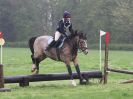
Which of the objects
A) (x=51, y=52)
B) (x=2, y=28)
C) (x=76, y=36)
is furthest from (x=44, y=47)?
(x=2, y=28)

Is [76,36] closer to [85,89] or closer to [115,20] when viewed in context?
[85,89]

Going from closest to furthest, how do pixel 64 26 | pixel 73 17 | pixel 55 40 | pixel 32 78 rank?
pixel 32 78
pixel 64 26
pixel 55 40
pixel 73 17

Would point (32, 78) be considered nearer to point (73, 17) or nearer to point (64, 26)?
point (64, 26)

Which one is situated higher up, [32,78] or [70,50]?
[70,50]

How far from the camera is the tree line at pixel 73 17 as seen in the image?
7619 centimetres

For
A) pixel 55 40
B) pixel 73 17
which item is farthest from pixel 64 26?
pixel 73 17

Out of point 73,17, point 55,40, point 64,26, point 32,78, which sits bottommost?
point 73,17

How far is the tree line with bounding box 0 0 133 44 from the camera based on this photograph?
76188 millimetres

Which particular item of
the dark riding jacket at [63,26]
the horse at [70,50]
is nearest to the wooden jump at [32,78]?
the horse at [70,50]

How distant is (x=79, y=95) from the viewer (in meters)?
11.9

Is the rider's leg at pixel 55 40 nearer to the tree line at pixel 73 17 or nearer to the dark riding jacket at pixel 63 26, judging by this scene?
the dark riding jacket at pixel 63 26

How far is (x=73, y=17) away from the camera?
83500 mm

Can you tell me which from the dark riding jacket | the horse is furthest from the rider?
the horse

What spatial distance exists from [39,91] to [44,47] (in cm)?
298
